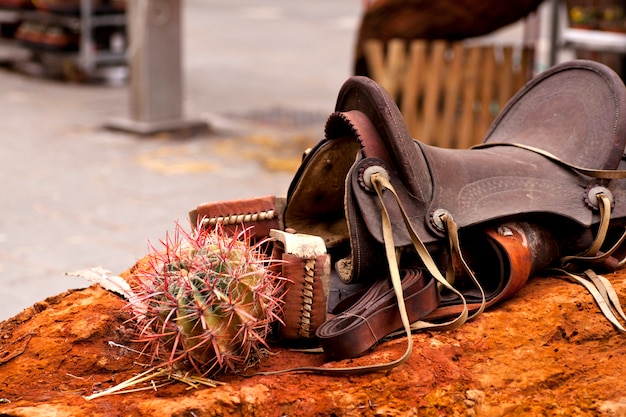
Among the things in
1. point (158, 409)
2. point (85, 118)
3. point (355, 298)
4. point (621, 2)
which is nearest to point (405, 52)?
point (621, 2)

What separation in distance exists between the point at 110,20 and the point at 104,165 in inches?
160

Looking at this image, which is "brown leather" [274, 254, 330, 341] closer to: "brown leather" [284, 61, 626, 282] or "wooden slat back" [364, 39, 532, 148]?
"brown leather" [284, 61, 626, 282]

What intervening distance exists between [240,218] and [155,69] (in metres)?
5.68

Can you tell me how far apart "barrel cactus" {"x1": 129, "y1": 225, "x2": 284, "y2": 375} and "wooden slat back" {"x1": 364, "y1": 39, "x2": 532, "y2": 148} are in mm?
5001

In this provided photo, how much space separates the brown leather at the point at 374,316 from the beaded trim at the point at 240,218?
0.31 metres

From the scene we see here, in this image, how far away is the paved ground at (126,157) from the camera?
15.8 ft

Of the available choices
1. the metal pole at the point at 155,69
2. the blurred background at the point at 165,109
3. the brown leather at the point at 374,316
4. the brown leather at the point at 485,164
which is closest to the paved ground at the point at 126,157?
the blurred background at the point at 165,109

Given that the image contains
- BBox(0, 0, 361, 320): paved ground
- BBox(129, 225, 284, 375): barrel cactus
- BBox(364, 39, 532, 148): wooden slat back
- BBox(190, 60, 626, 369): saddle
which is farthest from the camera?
BBox(364, 39, 532, 148): wooden slat back

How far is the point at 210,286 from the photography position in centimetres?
168

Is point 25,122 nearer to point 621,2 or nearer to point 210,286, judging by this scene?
point 621,2

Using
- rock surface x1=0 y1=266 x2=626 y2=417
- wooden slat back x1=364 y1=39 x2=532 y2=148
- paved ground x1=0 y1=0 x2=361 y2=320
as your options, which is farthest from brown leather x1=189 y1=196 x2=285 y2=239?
wooden slat back x1=364 y1=39 x2=532 y2=148

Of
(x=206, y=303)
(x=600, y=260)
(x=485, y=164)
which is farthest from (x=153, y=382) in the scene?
(x=600, y=260)

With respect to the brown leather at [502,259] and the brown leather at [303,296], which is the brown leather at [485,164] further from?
the brown leather at [303,296]

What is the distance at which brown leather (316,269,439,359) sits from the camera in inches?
72.5
